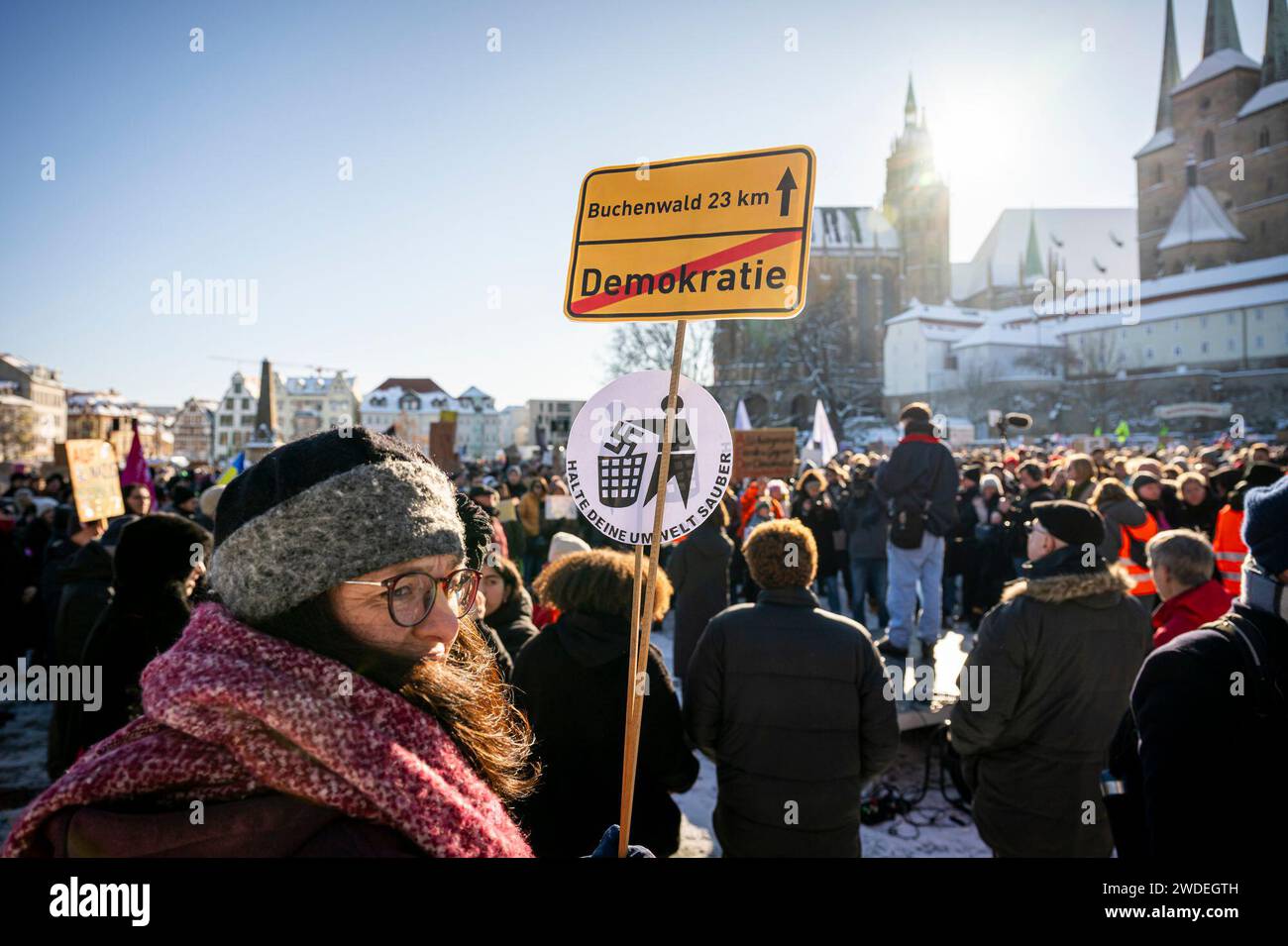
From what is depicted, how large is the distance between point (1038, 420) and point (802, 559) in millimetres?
62443

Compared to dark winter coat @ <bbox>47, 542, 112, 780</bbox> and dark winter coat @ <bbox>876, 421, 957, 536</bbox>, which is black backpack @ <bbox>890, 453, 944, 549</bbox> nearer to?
dark winter coat @ <bbox>876, 421, 957, 536</bbox>

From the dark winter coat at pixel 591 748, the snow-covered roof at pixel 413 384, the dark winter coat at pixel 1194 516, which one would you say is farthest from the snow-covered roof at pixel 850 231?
the dark winter coat at pixel 591 748

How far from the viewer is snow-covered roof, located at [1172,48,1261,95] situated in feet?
187

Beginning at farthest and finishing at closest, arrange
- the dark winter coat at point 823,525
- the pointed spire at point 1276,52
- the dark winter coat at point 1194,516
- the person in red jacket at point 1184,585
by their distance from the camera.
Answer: the pointed spire at point 1276,52
the dark winter coat at point 823,525
the dark winter coat at point 1194,516
the person in red jacket at point 1184,585

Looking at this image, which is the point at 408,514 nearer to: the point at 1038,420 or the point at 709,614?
the point at 709,614

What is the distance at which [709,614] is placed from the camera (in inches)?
255

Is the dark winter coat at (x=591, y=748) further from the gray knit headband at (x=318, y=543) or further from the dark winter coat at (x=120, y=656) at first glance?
the gray knit headband at (x=318, y=543)

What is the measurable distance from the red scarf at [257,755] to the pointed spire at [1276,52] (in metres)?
76.3

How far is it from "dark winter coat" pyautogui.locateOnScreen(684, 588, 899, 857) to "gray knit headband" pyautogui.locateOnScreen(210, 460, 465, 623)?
2042mm

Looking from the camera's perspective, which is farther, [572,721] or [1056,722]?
[1056,722]

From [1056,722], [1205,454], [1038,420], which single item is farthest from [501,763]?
[1038,420]

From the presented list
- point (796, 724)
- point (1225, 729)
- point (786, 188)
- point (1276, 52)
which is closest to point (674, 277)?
point (786, 188)

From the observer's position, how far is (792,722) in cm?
296

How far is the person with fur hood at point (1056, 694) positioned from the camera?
3.01 m
